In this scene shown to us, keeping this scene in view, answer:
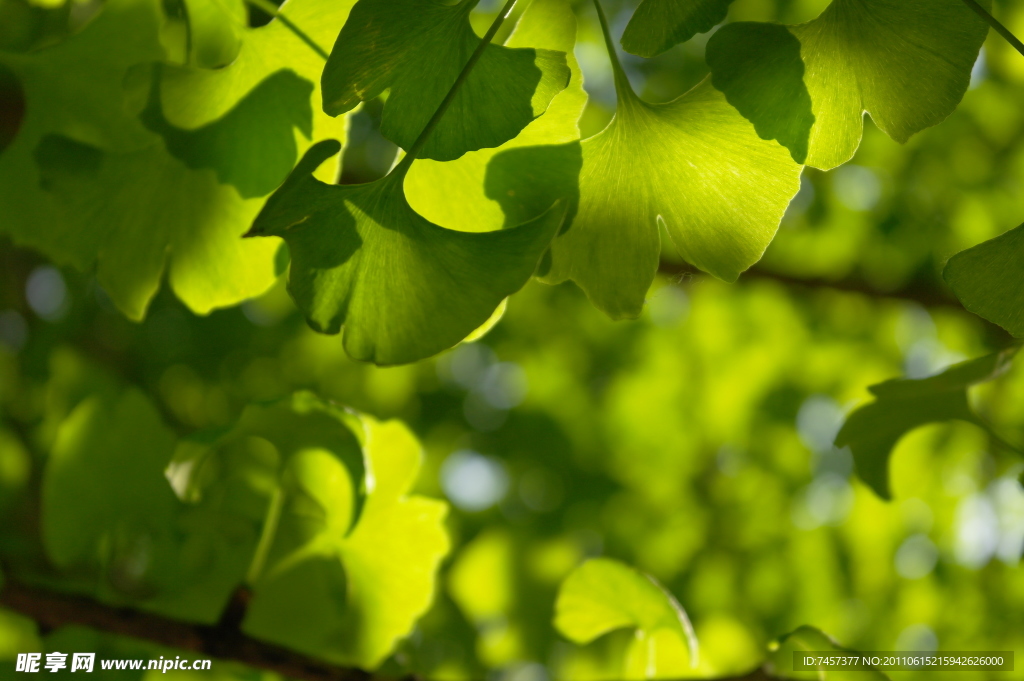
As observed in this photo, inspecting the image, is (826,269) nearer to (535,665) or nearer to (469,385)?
(469,385)

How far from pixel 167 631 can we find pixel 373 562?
0.47 feet

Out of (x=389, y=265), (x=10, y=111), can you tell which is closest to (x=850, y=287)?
(x=389, y=265)

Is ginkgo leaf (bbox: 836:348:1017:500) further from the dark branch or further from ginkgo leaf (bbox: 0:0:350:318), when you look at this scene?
the dark branch

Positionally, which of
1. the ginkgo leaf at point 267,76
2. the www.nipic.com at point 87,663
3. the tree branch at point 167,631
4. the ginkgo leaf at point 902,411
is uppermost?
the ginkgo leaf at point 267,76

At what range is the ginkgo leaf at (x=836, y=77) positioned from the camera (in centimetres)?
31

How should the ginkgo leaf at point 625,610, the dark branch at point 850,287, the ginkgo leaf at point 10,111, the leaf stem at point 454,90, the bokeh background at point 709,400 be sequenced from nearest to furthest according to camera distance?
the leaf stem at point 454,90 < the ginkgo leaf at point 625,610 < the ginkgo leaf at point 10,111 < the dark branch at point 850,287 < the bokeh background at point 709,400

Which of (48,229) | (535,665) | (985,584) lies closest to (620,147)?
(48,229)

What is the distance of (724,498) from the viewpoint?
59.6 inches

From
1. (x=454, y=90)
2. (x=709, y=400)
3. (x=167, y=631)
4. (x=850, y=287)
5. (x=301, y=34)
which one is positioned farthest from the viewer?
(x=709, y=400)

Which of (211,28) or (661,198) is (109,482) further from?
(661,198)

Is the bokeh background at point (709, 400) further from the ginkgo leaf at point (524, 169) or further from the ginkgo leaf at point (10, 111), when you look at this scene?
the ginkgo leaf at point (524, 169)

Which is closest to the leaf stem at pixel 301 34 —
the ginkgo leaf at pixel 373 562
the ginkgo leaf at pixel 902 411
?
the ginkgo leaf at pixel 373 562

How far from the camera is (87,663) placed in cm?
54

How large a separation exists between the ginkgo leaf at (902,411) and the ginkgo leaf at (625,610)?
157 mm
